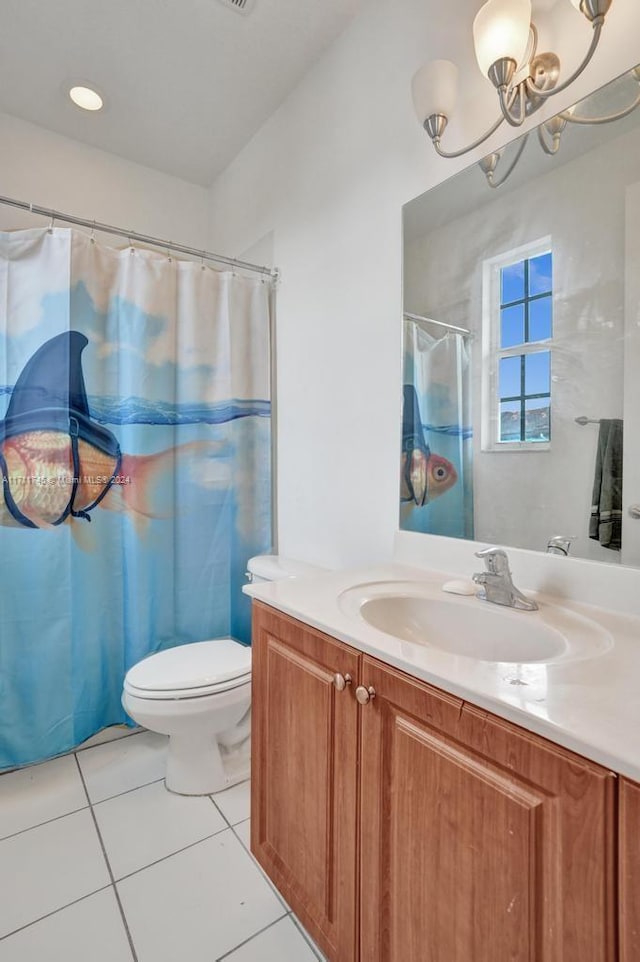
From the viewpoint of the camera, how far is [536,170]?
1066mm

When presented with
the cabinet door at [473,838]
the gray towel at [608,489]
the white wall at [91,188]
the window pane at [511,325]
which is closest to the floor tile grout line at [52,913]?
the cabinet door at [473,838]

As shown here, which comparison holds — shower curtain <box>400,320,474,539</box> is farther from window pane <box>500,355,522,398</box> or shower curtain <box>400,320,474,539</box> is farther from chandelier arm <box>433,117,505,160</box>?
chandelier arm <box>433,117,505,160</box>

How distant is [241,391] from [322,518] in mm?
704

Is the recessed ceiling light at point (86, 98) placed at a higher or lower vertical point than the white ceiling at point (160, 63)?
lower

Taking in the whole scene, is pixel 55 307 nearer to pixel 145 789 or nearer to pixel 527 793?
pixel 145 789

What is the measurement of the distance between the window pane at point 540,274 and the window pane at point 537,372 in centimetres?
15

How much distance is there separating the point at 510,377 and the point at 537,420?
14 cm

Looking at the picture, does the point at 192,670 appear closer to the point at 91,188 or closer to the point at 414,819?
the point at 414,819

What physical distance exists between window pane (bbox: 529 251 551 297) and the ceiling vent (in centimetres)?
134

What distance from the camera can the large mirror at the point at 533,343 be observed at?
36.7 inches

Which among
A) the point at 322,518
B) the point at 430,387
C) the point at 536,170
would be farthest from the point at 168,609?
the point at 536,170

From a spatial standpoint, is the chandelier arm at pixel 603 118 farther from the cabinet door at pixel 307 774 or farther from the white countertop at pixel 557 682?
the cabinet door at pixel 307 774

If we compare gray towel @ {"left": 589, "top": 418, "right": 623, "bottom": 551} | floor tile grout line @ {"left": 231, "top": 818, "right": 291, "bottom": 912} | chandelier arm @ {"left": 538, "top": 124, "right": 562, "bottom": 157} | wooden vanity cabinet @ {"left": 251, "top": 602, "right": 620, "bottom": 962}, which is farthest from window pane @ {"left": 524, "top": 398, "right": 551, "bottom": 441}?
floor tile grout line @ {"left": 231, "top": 818, "right": 291, "bottom": 912}

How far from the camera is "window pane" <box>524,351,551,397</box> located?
3.51ft
